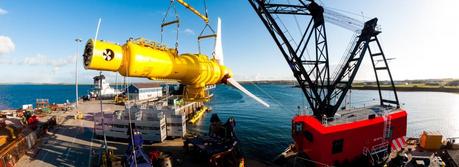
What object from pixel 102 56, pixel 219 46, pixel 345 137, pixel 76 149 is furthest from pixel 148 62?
pixel 76 149

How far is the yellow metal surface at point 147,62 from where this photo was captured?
510 cm

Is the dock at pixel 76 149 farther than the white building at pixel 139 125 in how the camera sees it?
No

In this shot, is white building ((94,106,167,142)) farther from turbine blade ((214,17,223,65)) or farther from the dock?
turbine blade ((214,17,223,65))

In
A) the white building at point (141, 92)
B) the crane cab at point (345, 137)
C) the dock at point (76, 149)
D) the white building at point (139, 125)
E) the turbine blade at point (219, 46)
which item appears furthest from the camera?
the white building at point (141, 92)

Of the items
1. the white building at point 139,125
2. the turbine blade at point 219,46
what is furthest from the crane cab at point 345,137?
the white building at point 139,125

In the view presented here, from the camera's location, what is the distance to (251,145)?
86.6ft

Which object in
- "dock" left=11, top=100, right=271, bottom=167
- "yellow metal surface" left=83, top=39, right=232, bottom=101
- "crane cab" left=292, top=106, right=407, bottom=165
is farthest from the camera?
"dock" left=11, top=100, right=271, bottom=167

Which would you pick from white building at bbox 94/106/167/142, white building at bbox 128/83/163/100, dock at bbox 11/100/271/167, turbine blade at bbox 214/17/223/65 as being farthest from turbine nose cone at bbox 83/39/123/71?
white building at bbox 128/83/163/100

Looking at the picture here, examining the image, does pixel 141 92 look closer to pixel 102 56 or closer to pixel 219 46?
pixel 219 46

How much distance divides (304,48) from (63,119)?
30.2 meters

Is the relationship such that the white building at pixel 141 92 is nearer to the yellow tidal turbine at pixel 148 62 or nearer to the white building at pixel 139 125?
the white building at pixel 139 125

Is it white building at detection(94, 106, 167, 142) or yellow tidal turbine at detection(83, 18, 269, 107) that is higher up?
yellow tidal turbine at detection(83, 18, 269, 107)

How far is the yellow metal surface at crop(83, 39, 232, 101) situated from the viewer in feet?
16.7

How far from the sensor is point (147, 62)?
5.67 m
